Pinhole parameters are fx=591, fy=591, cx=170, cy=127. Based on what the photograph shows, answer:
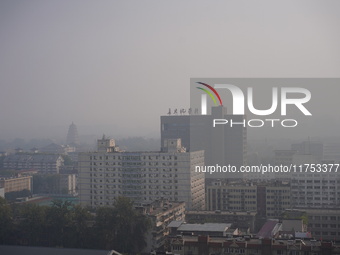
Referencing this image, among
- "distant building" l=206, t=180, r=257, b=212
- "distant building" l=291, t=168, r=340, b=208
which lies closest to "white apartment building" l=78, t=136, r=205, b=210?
"distant building" l=206, t=180, r=257, b=212

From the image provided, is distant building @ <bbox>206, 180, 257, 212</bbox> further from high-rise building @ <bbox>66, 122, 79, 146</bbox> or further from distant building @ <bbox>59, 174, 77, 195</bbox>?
high-rise building @ <bbox>66, 122, 79, 146</bbox>

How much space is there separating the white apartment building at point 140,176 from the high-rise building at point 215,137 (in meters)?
6.26

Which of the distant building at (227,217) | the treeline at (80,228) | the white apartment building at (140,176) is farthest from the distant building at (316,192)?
the treeline at (80,228)

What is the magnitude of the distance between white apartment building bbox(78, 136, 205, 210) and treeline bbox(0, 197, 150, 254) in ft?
8.35

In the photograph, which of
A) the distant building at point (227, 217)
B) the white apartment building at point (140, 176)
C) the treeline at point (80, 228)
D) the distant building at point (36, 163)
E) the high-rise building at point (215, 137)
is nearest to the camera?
the treeline at point (80, 228)

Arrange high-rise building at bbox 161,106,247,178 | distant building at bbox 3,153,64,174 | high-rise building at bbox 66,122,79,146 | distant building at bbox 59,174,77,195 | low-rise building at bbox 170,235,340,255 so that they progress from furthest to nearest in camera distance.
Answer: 1. high-rise building at bbox 66,122,79,146
2. distant building at bbox 3,153,64,174
3. distant building at bbox 59,174,77,195
4. high-rise building at bbox 161,106,247,178
5. low-rise building at bbox 170,235,340,255

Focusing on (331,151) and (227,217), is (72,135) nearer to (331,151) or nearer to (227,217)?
(331,151)

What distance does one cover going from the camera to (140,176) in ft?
44.2

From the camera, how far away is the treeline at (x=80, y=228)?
10.2m

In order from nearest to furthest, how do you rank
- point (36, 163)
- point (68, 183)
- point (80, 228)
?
point (80, 228)
point (68, 183)
point (36, 163)

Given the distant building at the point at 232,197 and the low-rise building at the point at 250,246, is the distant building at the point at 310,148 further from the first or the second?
the low-rise building at the point at 250,246

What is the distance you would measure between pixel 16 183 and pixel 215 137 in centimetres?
723

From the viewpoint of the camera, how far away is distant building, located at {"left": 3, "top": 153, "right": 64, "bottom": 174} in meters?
27.3

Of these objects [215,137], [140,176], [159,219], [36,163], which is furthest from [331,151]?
[36,163]
